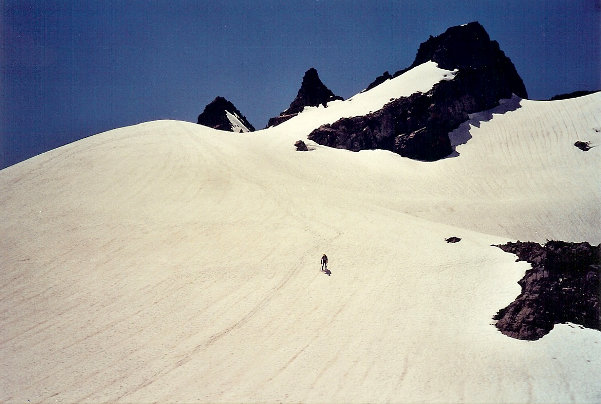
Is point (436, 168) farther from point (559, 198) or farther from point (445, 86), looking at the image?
point (445, 86)

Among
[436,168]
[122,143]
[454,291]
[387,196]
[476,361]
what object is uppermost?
[122,143]

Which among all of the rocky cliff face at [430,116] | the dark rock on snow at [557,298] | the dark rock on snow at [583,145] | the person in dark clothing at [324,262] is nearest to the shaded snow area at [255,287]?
the person in dark clothing at [324,262]

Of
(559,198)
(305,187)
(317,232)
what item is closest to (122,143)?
(305,187)

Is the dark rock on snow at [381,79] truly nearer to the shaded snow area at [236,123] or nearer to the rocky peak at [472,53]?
the rocky peak at [472,53]

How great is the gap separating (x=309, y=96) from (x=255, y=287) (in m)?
67.1

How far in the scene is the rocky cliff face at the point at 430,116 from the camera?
52.9 meters

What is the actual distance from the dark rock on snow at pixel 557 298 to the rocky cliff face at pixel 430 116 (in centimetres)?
3962

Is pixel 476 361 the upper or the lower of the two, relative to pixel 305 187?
lower

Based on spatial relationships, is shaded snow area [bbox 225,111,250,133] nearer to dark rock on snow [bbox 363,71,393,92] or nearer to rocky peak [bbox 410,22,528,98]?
dark rock on snow [bbox 363,71,393,92]

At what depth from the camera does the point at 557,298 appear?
12.5 meters

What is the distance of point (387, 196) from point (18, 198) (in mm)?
29927

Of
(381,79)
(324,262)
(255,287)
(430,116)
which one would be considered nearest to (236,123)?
(381,79)

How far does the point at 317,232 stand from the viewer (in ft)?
73.4

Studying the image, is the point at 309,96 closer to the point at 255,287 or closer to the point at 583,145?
the point at 583,145
